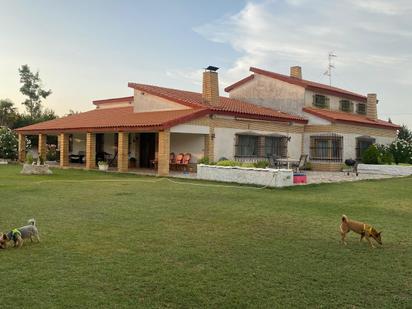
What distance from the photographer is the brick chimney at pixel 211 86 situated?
24031mm

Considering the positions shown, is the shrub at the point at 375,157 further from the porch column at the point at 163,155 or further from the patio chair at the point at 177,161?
the porch column at the point at 163,155

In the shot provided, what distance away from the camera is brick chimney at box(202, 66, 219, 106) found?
78.8 ft

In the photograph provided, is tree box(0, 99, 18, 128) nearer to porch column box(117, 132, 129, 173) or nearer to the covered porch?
the covered porch

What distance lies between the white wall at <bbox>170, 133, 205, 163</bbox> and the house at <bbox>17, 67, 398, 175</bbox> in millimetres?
52

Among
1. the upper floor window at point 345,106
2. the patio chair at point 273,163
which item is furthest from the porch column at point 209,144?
the upper floor window at point 345,106

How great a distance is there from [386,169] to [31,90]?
44.3 m

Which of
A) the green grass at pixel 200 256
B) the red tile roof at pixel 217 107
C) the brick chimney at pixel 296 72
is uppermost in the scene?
the brick chimney at pixel 296 72

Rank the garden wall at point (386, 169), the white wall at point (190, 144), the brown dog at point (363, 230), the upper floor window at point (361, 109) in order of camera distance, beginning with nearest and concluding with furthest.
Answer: the brown dog at point (363, 230) → the white wall at point (190, 144) → the garden wall at point (386, 169) → the upper floor window at point (361, 109)

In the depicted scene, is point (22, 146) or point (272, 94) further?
point (22, 146)

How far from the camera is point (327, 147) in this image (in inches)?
1063

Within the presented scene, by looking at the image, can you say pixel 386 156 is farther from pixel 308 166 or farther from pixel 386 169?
pixel 308 166

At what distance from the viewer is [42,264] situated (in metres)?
5.76

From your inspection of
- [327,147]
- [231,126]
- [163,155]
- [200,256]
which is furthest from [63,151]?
[200,256]

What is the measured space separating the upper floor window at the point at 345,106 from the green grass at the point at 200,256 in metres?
20.9
